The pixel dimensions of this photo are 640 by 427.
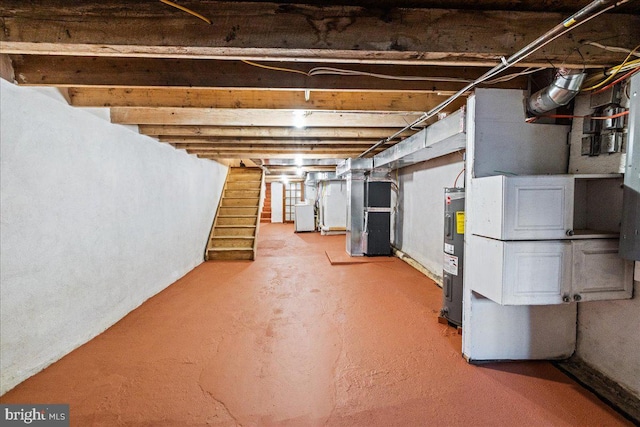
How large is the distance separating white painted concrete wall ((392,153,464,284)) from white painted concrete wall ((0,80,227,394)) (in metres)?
3.40

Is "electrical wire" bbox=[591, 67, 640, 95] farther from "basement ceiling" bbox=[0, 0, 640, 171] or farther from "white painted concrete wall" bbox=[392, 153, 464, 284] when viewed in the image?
"white painted concrete wall" bbox=[392, 153, 464, 284]

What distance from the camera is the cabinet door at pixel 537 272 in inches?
60.3

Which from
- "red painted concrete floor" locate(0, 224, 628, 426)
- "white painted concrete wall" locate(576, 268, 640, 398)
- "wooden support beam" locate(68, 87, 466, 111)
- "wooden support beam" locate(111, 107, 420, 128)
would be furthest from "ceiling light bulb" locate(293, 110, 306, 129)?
"white painted concrete wall" locate(576, 268, 640, 398)

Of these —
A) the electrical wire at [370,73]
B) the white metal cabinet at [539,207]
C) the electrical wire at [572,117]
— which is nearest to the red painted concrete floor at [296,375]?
the white metal cabinet at [539,207]

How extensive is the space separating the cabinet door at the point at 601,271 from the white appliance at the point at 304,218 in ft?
23.8

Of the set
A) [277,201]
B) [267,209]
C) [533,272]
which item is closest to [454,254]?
[533,272]

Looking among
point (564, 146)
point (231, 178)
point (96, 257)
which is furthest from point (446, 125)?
point (231, 178)

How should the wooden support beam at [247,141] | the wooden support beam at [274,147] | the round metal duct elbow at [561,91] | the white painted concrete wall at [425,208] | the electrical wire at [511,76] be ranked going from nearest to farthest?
1. the round metal duct elbow at [561,91]
2. the electrical wire at [511,76]
3. the wooden support beam at [247,141]
4. the white painted concrete wall at [425,208]
5. the wooden support beam at [274,147]

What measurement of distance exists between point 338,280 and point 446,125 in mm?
2268

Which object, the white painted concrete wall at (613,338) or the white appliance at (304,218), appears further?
the white appliance at (304,218)

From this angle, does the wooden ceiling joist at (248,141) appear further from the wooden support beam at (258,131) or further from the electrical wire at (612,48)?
the electrical wire at (612,48)

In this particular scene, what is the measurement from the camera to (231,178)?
20.6 ft

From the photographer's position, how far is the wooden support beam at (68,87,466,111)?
2.01m

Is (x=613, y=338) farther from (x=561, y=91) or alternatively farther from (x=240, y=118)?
(x=240, y=118)
